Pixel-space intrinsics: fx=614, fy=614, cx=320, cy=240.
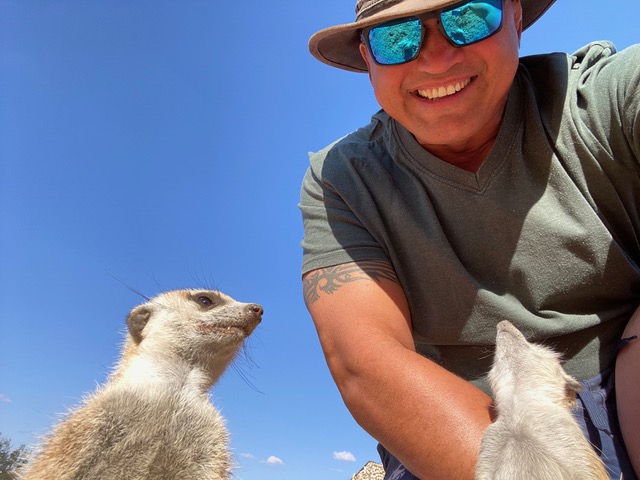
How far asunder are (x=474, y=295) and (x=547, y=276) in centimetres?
44

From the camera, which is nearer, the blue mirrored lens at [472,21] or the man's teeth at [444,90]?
the blue mirrored lens at [472,21]

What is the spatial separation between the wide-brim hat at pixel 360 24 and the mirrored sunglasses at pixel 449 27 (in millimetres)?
60

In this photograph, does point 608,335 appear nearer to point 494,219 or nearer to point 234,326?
point 494,219

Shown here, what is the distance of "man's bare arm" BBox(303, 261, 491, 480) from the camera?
2.74 metres

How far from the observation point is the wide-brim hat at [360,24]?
133 inches

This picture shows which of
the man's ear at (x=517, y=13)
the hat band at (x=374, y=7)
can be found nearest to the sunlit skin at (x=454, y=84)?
the man's ear at (x=517, y=13)

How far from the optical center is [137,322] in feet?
15.5

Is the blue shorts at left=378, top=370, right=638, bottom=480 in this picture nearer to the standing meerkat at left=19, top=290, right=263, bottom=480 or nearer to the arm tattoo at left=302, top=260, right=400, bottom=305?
the arm tattoo at left=302, top=260, right=400, bottom=305

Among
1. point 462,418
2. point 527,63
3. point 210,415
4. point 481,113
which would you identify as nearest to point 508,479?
point 462,418

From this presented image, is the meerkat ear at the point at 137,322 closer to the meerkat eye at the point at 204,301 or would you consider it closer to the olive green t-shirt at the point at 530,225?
the meerkat eye at the point at 204,301

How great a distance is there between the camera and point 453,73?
3.56 m

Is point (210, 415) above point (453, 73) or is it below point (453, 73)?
below

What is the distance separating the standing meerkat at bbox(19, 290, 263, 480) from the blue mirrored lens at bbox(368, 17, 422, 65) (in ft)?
7.50

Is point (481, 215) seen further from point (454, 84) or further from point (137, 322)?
point (137, 322)
